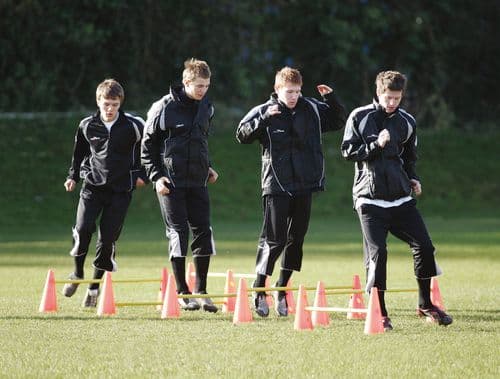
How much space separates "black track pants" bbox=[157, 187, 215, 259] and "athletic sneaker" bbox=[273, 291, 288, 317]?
76 cm

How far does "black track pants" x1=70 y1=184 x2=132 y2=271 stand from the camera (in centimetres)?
1132

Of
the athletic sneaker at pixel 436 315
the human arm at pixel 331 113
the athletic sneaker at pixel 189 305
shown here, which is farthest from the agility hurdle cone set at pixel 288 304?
the human arm at pixel 331 113

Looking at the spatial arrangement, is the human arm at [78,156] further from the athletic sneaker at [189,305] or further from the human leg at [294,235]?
the human leg at [294,235]

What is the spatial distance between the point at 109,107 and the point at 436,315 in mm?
3489

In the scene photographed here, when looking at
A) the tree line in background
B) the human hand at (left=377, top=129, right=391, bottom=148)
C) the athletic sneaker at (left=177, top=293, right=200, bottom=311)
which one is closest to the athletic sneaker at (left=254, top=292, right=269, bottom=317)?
the athletic sneaker at (left=177, top=293, right=200, bottom=311)

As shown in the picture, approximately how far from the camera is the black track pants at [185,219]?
35.4 ft

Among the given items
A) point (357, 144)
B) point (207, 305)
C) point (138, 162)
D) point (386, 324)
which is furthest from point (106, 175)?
point (386, 324)

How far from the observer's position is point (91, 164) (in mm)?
11367

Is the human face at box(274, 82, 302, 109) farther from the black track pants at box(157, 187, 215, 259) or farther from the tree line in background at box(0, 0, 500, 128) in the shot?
the tree line in background at box(0, 0, 500, 128)

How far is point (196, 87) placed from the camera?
1069 centimetres

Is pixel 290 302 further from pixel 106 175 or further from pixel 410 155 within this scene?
pixel 106 175

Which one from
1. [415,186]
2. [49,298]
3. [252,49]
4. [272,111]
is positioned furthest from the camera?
[252,49]

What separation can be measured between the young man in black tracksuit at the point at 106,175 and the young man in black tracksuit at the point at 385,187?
2356 millimetres

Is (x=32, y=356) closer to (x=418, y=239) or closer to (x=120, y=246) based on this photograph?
(x=418, y=239)
